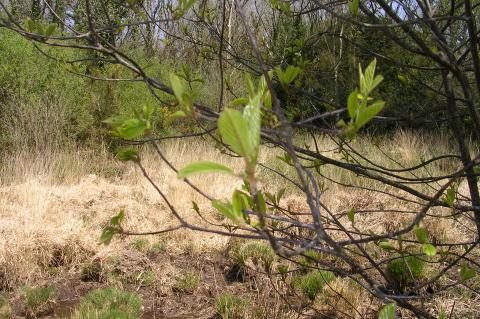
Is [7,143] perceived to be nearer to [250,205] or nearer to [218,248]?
[218,248]

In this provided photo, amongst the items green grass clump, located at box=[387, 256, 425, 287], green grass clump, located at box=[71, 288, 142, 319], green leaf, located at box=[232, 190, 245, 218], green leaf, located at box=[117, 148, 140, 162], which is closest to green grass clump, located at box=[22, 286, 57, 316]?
green grass clump, located at box=[71, 288, 142, 319]

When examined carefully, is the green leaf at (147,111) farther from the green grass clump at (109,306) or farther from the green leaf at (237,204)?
the green grass clump at (109,306)

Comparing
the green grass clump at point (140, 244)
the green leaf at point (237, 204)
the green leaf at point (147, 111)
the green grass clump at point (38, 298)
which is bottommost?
the green grass clump at point (38, 298)

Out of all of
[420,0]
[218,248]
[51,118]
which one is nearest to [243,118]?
[420,0]

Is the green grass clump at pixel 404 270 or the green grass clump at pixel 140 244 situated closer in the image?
the green grass clump at pixel 404 270

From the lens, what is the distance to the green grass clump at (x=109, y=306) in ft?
8.80

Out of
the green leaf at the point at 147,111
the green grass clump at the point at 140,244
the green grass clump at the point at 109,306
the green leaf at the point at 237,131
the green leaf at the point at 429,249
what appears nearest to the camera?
the green leaf at the point at 237,131

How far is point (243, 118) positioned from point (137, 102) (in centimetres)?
747

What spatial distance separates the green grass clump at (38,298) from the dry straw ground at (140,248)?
49 mm

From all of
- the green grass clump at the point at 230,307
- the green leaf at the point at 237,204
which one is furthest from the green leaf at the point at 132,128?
the green grass clump at the point at 230,307

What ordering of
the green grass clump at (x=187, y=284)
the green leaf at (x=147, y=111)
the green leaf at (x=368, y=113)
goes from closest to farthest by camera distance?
the green leaf at (x=368, y=113) → the green leaf at (x=147, y=111) → the green grass clump at (x=187, y=284)

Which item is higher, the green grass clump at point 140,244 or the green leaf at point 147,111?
the green leaf at point 147,111

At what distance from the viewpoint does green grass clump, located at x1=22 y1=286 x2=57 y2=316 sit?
118 inches

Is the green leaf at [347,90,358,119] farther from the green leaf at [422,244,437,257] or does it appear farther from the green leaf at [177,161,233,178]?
the green leaf at [422,244,437,257]
